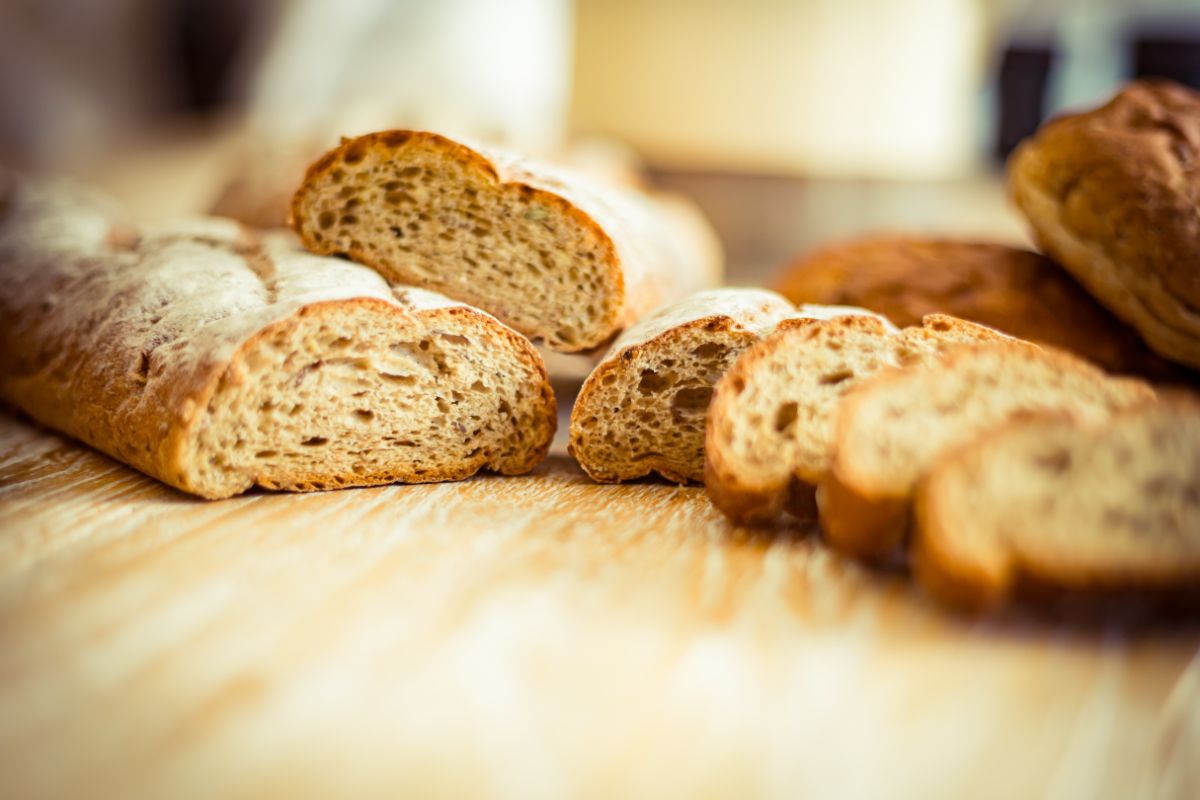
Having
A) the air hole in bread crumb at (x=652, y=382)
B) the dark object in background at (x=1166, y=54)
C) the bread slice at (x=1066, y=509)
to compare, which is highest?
the dark object in background at (x=1166, y=54)

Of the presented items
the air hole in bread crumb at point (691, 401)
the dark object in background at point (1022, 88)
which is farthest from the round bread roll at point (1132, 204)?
the dark object in background at point (1022, 88)

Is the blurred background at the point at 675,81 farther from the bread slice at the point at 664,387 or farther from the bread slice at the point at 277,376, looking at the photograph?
the bread slice at the point at 664,387

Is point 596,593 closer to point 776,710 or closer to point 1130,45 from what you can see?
point 776,710

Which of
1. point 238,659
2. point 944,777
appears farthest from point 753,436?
point 238,659

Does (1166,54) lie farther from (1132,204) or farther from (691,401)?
(691,401)

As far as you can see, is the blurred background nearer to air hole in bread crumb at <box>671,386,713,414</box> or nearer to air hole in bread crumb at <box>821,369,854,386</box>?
air hole in bread crumb at <box>671,386,713,414</box>
